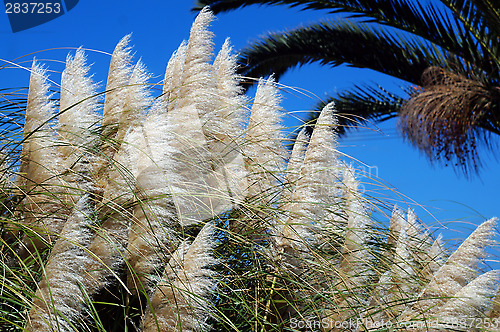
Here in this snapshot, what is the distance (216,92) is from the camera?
2125mm

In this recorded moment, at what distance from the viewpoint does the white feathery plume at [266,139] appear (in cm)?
204

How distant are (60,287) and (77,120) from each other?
2.73ft

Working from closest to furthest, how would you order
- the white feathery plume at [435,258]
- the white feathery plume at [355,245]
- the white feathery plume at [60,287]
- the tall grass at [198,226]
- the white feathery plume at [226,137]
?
the white feathery plume at [60,287], the tall grass at [198,226], the white feathery plume at [355,245], the white feathery plume at [226,137], the white feathery plume at [435,258]

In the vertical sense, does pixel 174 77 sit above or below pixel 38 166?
above

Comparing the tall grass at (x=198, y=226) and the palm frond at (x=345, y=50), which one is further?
the palm frond at (x=345, y=50)

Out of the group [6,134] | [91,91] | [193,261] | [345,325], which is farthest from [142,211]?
[6,134]

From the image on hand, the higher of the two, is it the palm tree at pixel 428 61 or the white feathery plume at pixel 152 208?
the palm tree at pixel 428 61

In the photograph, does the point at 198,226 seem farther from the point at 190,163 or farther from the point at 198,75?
the point at 198,75

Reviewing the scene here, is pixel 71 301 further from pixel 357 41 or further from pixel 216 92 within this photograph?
pixel 357 41

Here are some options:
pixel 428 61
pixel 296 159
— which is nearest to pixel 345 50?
pixel 428 61

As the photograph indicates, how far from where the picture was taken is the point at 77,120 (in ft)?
5.84

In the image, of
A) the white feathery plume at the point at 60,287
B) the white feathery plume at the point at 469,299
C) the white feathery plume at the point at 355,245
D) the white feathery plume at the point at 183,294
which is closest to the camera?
the white feathery plume at the point at 60,287

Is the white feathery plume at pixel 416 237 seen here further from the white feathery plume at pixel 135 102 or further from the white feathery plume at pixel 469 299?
the white feathery plume at pixel 135 102

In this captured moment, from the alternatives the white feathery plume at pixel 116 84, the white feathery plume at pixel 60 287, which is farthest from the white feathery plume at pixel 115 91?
the white feathery plume at pixel 60 287
